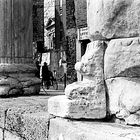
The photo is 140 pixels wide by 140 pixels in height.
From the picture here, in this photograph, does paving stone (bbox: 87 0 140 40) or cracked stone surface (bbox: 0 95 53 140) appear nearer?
paving stone (bbox: 87 0 140 40)

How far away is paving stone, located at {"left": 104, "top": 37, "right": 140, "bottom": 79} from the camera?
2.04 metres

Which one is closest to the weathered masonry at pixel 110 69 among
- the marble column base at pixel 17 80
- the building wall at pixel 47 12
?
the marble column base at pixel 17 80

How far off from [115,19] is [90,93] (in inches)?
20.9

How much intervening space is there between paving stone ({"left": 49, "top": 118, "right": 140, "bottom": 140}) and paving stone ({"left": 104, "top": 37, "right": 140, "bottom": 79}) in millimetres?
344

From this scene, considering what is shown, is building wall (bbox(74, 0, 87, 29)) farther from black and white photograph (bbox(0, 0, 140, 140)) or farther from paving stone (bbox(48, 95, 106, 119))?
paving stone (bbox(48, 95, 106, 119))

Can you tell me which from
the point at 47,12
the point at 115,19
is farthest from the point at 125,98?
the point at 47,12

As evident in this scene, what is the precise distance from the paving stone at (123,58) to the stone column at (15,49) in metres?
3.20

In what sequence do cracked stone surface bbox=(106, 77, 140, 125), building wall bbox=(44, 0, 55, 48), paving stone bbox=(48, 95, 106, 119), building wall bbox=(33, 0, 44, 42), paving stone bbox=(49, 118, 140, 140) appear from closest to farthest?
paving stone bbox=(49, 118, 140, 140)
cracked stone surface bbox=(106, 77, 140, 125)
paving stone bbox=(48, 95, 106, 119)
building wall bbox=(44, 0, 55, 48)
building wall bbox=(33, 0, 44, 42)

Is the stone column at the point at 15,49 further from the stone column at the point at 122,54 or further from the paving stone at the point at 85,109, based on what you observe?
the stone column at the point at 122,54

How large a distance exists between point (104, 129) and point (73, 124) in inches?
10.6

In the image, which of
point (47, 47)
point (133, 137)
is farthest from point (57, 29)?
point (133, 137)

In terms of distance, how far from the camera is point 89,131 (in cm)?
191

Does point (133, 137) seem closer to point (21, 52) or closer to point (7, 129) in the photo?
point (7, 129)

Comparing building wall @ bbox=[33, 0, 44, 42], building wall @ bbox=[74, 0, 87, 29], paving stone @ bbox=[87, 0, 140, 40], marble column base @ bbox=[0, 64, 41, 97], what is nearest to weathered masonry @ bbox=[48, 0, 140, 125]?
paving stone @ bbox=[87, 0, 140, 40]
